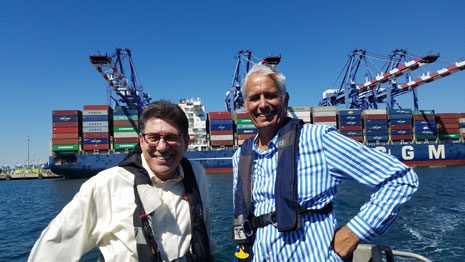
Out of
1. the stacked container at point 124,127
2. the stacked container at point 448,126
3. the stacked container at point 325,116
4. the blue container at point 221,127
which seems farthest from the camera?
the stacked container at point 448,126

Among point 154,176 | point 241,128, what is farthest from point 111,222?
point 241,128

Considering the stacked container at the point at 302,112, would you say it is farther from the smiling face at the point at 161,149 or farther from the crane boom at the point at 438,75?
the smiling face at the point at 161,149

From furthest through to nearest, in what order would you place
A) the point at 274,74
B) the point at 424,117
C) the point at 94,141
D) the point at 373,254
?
the point at 424,117
the point at 94,141
the point at 373,254
the point at 274,74

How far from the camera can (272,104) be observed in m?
1.95

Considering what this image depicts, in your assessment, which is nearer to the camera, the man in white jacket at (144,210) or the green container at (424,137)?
the man in white jacket at (144,210)

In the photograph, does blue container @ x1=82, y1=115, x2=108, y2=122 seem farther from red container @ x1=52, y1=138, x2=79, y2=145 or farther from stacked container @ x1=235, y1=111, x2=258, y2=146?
stacked container @ x1=235, y1=111, x2=258, y2=146

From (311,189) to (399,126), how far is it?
43.8m

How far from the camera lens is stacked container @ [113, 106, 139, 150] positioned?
36844 millimetres

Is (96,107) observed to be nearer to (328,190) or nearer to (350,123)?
(350,123)

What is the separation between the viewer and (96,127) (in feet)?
121

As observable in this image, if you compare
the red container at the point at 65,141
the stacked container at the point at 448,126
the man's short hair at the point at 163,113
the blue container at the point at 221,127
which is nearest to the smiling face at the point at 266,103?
the man's short hair at the point at 163,113

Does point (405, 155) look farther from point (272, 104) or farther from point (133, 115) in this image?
point (272, 104)

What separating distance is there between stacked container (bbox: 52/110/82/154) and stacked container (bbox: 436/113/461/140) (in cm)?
4772

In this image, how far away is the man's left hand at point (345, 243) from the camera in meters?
1.67
